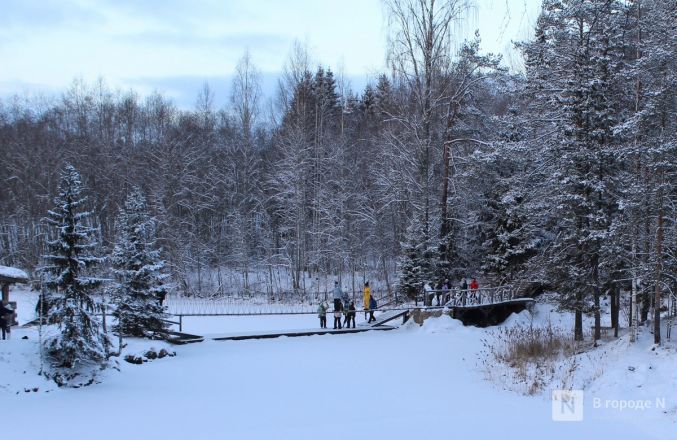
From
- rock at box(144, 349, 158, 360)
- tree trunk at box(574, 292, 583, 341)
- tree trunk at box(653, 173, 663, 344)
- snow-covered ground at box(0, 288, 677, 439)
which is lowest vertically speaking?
rock at box(144, 349, 158, 360)

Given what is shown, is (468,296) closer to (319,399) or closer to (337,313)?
(337,313)

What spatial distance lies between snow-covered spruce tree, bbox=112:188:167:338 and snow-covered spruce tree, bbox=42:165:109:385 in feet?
12.9

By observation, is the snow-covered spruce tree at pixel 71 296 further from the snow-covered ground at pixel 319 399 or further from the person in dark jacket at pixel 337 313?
the person in dark jacket at pixel 337 313

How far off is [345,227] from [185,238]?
1334 centimetres

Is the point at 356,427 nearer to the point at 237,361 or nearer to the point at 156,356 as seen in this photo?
the point at 237,361

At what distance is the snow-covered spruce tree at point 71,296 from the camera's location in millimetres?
13039

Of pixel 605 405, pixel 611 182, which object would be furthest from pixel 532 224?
pixel 605 405

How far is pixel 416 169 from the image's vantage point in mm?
29672

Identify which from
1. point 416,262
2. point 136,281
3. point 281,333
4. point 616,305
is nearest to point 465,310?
point 416,262

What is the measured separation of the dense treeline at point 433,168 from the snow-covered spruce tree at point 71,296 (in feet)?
39.7

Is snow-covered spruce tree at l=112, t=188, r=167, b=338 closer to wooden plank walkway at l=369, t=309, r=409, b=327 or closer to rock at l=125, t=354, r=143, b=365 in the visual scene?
rock at l=125, t=354, r=143, b=365

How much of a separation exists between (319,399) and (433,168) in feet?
68.0

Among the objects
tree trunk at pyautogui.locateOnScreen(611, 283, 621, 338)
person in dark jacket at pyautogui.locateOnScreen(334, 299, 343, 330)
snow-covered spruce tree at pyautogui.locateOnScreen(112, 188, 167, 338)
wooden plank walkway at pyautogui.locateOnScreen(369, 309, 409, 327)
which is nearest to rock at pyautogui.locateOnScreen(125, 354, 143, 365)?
snow-covered spruce tree at pyautogui.locateOnScreen(112, 188, 167, 338)

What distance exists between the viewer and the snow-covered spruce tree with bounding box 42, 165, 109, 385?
13039mm
